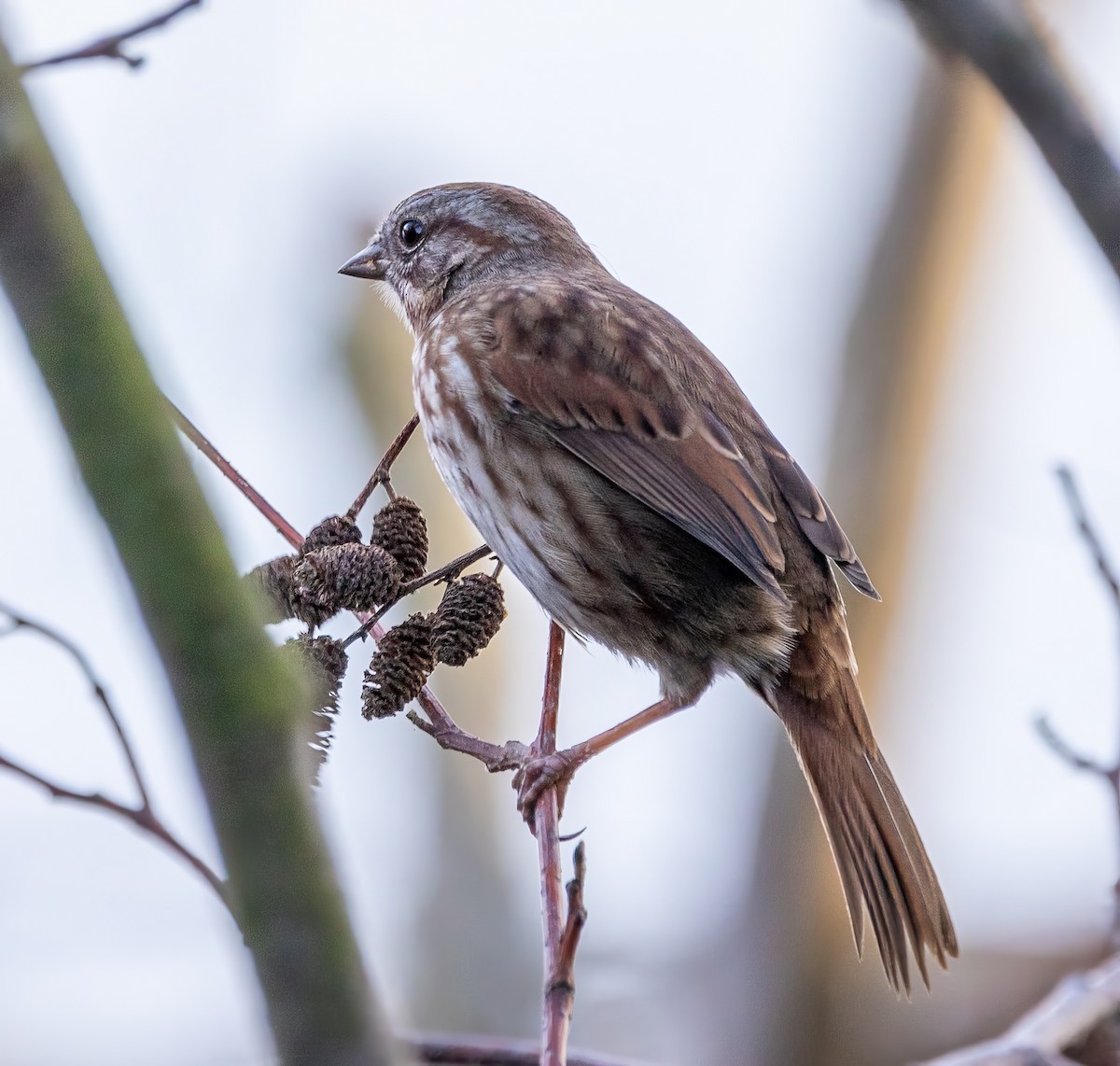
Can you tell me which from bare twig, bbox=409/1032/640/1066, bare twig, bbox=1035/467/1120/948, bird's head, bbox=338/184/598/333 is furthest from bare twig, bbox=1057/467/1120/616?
bird's head, bbox=338/184/598/333

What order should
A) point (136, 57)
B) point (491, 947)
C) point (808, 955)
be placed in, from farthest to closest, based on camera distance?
point (491, 947) < point (808, 955) < point (136, 57)

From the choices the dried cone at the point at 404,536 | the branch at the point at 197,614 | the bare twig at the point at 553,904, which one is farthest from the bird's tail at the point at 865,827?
the branch at the point at 197,614

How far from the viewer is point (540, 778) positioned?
8.72 feet

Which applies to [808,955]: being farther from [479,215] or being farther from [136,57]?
[136,57]

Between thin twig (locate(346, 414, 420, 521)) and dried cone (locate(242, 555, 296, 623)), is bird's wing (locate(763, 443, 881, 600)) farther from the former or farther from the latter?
dried cone (locate(242, 555, 296, 623))

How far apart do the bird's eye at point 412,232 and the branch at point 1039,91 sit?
2.05 m

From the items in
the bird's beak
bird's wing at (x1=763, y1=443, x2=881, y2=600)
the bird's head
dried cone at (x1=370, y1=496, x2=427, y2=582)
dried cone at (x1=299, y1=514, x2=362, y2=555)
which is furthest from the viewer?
the bird's beak

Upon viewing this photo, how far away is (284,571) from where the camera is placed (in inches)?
92.4

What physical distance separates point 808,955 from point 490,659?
2221 millimetres

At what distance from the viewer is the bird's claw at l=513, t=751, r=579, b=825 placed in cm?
265

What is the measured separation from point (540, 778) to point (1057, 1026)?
1.24 meters

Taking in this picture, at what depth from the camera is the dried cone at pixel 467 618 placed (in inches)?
97.5

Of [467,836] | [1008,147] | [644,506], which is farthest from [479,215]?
[467,836]

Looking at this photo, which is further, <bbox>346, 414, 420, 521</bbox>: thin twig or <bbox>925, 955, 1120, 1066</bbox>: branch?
<bbox>925, 955, 1120, 1066</bbox>: branch
